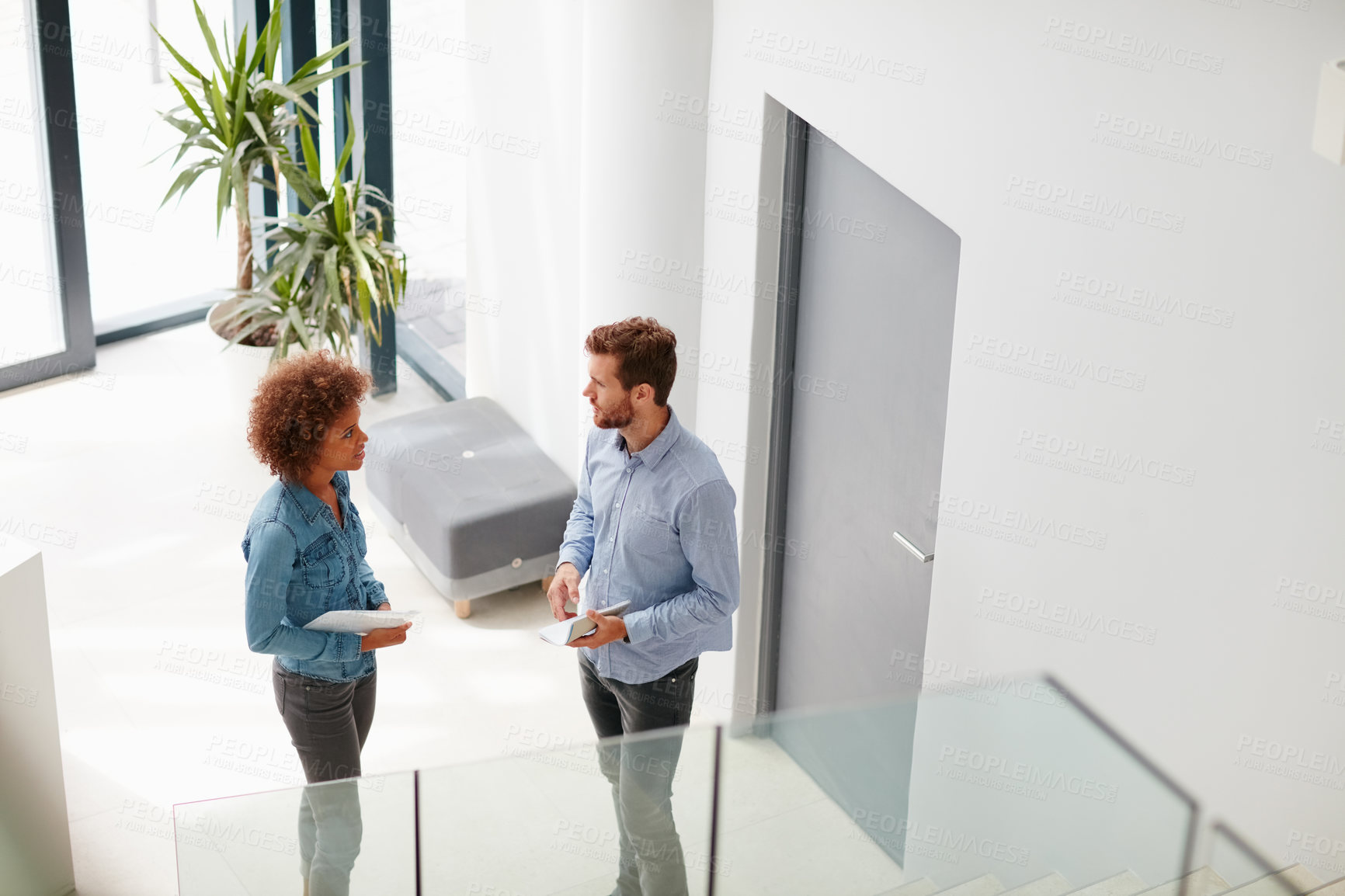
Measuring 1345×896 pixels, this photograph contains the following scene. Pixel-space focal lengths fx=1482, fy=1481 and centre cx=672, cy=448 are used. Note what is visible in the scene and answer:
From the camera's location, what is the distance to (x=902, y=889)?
143 inches

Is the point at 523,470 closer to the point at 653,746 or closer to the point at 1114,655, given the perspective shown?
the point at 653,746

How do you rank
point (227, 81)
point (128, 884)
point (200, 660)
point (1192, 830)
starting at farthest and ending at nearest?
point (227, 81), point (200, 660), point (128, 884), point (1192, 830)

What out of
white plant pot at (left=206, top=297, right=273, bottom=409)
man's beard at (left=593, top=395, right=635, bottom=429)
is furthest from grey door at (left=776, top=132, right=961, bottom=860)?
white plant pot at (left=206, top=297, right=273, bottom=409)

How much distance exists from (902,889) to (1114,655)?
0.90 meters

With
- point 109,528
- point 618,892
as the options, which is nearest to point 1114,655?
point 618,892

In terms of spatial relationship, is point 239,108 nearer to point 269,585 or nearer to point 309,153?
point 309,153

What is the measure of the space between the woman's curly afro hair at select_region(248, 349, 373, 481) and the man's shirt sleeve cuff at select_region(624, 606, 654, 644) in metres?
0.78

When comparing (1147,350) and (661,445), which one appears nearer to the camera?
(1147,350)

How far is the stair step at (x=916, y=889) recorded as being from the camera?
11.7 feet

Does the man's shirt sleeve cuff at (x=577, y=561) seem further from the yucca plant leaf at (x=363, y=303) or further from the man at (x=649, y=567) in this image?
the yucca plant leaf at (x=363, y=303)

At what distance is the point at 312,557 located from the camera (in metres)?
3.17

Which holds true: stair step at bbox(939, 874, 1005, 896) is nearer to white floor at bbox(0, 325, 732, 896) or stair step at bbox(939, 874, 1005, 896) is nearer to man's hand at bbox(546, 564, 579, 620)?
man's hand at bbox(546, 564, 579, 620)

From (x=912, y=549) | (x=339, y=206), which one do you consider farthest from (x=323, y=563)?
(x=339, y=206)

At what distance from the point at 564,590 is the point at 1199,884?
1530 millimetres
